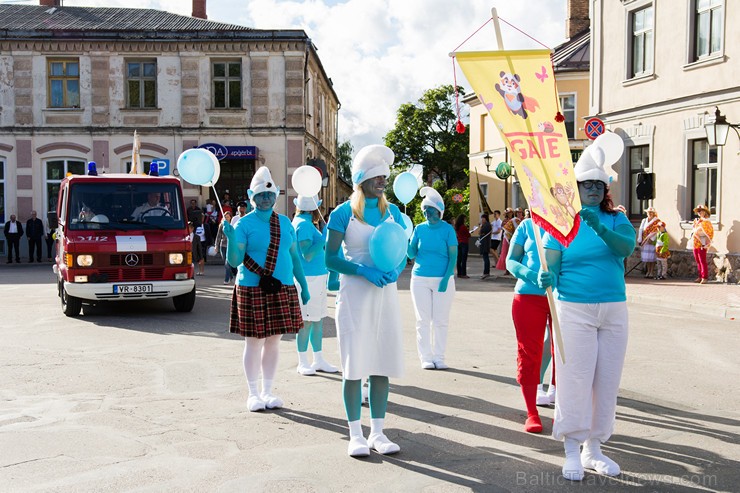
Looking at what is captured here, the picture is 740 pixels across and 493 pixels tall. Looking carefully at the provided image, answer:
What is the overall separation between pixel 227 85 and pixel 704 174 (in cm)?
1779

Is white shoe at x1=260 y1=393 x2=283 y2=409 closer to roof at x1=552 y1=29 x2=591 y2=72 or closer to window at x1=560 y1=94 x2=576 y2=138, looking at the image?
roof at x1=552 y1=29 x2=591 y2=72

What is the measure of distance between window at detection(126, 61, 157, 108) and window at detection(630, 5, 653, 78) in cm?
1757

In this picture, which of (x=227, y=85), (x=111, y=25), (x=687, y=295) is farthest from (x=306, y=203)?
(x=111, y=25)

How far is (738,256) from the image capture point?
18188 millimetres

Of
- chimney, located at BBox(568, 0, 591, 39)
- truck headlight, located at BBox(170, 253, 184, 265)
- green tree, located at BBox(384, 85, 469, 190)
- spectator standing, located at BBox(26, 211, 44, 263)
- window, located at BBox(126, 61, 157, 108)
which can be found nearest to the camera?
A: truck headlight, located at BBox(170, 253, 184, 265)

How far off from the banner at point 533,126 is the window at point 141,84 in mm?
27479

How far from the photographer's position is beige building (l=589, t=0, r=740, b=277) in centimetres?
1889

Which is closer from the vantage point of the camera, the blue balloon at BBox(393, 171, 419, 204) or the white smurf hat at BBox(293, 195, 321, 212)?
the blue balloon at BBox(393, 171, 419, 204)

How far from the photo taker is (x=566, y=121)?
35844 mm

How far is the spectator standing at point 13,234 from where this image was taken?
1086 inches

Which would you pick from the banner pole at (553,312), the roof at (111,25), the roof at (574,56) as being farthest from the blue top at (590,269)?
the roof at (574,56)

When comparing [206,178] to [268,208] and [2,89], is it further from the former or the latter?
[2,89]

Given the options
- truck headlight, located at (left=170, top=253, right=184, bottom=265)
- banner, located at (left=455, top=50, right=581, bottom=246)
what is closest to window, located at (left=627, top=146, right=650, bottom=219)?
truck headlight, located at (left=170, top=253, right=184, bottom=265)

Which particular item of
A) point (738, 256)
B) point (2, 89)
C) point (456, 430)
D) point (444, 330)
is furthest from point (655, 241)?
point (2, 89)
